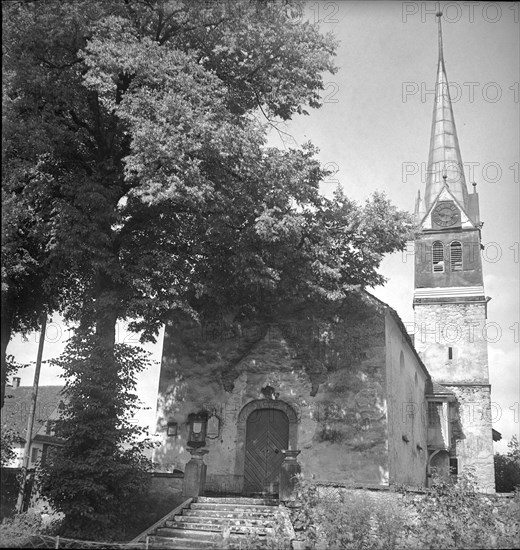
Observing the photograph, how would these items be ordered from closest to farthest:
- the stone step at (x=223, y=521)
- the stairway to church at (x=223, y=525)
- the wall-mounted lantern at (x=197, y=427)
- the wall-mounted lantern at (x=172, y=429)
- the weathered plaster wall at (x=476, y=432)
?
the stairway to church at (x=223, y=525) → the stone step at (x=223, y=521) → the wall-mounted lantern at (x=197, y=427) → the wall-mounted lantern at (x=172, y=429) → the weathered plaster wall at (x=476, y=432)

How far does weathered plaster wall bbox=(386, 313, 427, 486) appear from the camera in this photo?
19375mm

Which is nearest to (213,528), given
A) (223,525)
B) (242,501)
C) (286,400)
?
(223,525)

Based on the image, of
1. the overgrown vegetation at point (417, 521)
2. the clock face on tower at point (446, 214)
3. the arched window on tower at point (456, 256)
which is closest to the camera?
the overgrown vegetation at point (417, 521)

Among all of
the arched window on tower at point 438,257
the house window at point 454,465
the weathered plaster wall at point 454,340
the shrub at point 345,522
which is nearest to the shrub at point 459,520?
the shrub at point 345,522

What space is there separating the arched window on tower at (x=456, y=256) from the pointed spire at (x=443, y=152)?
2.93 meters

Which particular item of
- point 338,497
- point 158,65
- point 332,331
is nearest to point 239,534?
point 338,497

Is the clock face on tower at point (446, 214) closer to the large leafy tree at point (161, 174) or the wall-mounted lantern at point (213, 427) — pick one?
the large leafy tree at point (161, 174)

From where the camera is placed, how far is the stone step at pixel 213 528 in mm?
13172

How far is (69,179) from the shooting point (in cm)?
1543

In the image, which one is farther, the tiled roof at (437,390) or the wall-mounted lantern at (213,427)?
the tiled roof at (437,390)

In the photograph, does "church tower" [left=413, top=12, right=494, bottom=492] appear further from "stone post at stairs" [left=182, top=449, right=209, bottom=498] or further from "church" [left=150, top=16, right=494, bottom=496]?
"stone post at stairs" [left=182, top=449, right=209, bottom=498]

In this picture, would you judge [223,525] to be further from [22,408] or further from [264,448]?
[22,408]

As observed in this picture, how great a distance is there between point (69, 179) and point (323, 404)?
9206 millimetres

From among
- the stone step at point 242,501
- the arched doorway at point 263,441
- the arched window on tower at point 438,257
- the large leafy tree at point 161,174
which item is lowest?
the stone step at point 242,501
